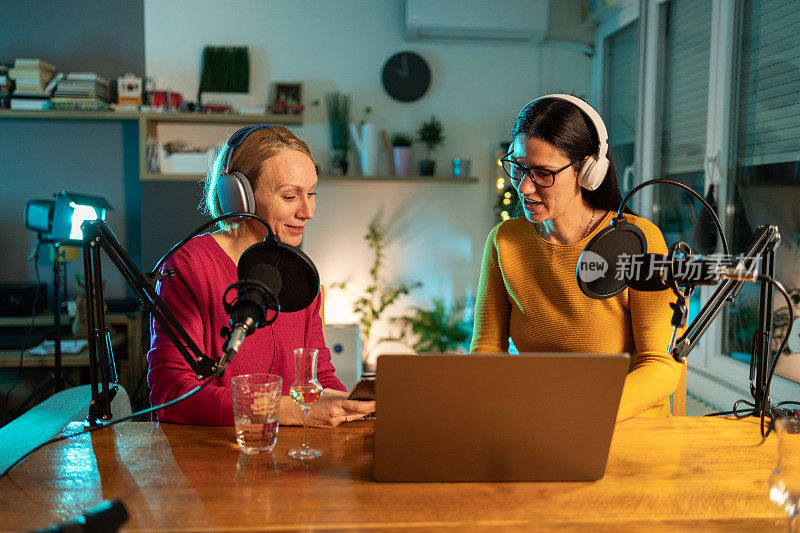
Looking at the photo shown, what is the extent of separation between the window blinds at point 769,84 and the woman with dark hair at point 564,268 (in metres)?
1.22

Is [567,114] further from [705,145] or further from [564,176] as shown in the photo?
[705,145]

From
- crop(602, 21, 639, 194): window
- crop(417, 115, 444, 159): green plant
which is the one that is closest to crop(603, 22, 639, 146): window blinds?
crop(602, 21, 639, 194): window

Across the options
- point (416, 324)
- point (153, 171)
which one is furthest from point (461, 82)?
point (153, 171)

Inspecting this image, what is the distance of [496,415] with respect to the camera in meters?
0.98

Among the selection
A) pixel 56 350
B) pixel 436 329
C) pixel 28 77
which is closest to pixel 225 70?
pixel 28 77

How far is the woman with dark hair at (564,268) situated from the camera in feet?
5.07

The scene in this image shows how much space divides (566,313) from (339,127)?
2.70m

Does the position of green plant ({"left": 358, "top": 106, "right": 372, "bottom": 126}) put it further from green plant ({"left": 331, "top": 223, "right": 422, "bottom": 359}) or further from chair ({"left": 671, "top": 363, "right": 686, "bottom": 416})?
chair ({"left": 671, "top": 363, "right": 686, "bottom": 416})

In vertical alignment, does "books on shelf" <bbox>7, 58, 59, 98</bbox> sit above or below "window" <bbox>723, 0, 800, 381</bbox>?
above

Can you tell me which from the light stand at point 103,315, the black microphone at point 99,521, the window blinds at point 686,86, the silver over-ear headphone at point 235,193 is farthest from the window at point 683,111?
the black microphone at point 99,521

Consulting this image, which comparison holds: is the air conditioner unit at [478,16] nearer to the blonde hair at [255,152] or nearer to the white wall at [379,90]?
the white wall at [379,90]

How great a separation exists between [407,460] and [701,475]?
512 millimetres

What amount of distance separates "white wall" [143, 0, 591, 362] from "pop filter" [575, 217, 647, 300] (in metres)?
3.20

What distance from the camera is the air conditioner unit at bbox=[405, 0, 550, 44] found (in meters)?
3.89
